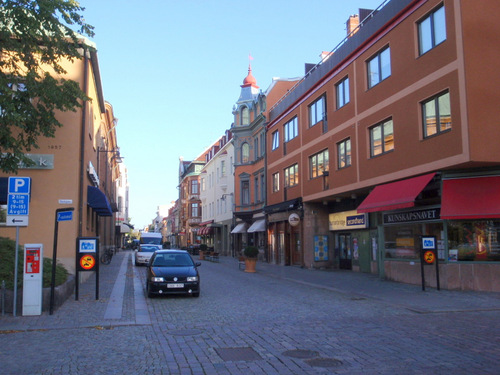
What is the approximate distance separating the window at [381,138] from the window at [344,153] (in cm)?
218

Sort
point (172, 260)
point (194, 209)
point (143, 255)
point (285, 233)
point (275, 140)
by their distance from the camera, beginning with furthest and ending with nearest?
point (194, 209) → point (275, 140) → point (143, 255) → point (285, 233) → point (172, 260)

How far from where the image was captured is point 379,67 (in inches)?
754

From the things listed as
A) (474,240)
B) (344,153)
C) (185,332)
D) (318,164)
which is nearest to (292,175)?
(318,164)

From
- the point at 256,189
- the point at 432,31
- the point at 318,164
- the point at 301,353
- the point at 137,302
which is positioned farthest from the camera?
the point at 256,189

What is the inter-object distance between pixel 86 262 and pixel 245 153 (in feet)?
96.5

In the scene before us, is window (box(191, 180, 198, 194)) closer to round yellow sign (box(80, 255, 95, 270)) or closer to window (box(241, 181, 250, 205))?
window (box(241, 181, 250, 205))

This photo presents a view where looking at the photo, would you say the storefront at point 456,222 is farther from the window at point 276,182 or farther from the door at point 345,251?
the window at point 276,182

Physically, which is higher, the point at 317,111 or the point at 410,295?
the point at 317,111

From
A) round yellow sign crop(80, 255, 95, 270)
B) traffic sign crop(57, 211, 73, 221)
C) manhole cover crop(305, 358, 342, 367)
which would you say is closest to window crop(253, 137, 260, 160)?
round yellow sign crop(80, 255, 95, 270)

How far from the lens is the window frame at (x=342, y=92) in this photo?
2203 cm

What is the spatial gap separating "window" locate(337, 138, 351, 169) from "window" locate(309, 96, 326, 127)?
2.62 metres

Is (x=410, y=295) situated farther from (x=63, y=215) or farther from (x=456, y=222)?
(x=63, y=215)

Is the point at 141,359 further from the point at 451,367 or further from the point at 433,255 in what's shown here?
the point at 433,255

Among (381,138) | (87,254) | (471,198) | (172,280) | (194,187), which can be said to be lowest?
(172,280)
